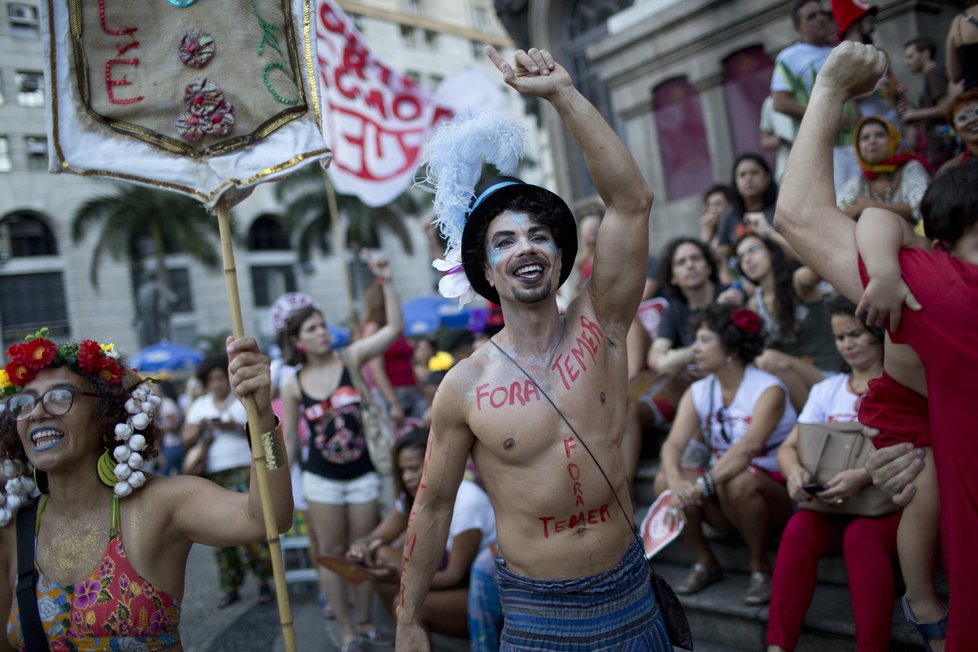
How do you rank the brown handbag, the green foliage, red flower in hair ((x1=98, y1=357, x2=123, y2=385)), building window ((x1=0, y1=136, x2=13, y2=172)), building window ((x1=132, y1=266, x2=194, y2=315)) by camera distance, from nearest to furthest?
1. red flower in hair ((x1=98, y1=357, x2=123, y2=385))
2. the brown handbag
3. building window ((x1=0, y1=136, x2=13, y2=172))
4. the green foliage
5. building window ((x1=132, y1=266, x2=194, y2=315))

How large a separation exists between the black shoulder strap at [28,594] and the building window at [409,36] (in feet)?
147

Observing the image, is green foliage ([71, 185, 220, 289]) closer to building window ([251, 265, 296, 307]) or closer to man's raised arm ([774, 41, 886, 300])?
building window ([251, 265, 296, 307])

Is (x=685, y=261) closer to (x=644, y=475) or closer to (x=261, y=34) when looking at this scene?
(x=644, y=475)

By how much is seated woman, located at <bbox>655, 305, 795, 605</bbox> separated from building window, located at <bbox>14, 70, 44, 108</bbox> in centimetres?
2912

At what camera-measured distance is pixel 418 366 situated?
9555 mm

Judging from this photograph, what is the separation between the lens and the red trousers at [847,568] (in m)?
2.94

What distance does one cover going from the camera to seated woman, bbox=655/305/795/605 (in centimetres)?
385

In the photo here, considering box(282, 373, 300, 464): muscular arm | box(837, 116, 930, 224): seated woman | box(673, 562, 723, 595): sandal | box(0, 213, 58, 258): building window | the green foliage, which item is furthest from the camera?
box(0, 213, 58, 258): building window

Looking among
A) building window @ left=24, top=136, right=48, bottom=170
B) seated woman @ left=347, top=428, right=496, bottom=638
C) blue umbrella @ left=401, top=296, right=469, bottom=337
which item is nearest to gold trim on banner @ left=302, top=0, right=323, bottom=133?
seated woman @ left=347, top=428, right=496, bottom=638

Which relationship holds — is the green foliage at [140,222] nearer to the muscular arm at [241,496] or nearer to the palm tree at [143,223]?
the palm tree at [143,223]

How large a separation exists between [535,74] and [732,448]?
2389 mm

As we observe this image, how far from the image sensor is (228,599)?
647cm

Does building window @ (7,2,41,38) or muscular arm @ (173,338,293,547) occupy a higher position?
building window @ (7,2,41,38)

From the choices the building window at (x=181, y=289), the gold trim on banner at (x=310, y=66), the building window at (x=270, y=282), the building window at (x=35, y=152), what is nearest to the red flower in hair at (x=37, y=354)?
the gold trim on banner at (x=310, y=66)
